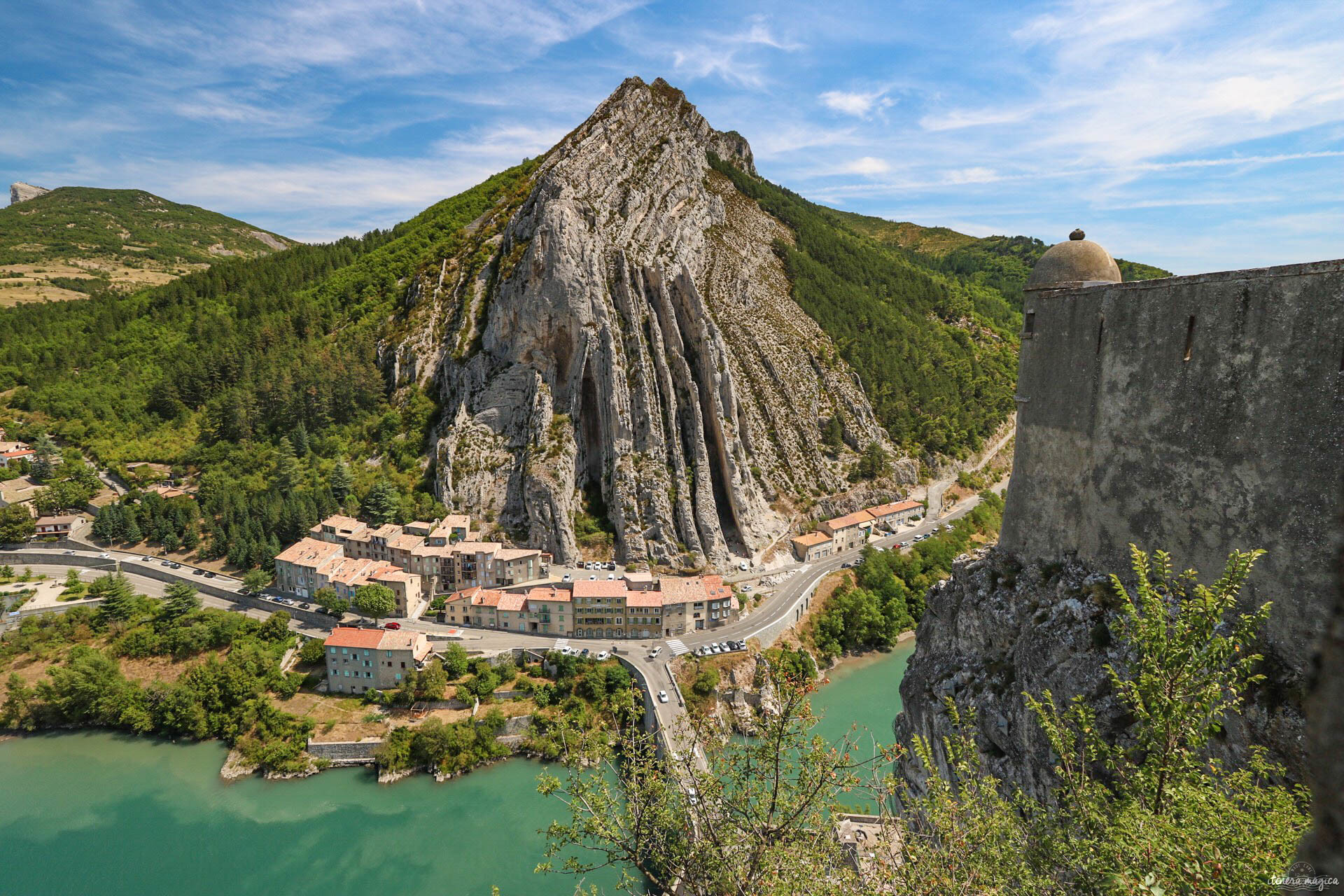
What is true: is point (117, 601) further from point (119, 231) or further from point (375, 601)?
point (119, 231)

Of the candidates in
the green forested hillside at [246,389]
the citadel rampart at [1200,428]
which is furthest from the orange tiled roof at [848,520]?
the citadel rampart at [1200,428]

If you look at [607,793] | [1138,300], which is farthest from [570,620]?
[1138,300]

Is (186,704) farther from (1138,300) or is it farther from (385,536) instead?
(1138,300)

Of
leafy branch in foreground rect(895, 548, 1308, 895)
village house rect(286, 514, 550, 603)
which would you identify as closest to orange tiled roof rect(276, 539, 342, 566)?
village house rect(286, 514, 550, 603)

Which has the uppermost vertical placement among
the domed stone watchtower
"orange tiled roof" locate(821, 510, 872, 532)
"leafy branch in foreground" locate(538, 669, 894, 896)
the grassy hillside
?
the grassy hillside

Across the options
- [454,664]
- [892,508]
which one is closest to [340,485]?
[454,664]

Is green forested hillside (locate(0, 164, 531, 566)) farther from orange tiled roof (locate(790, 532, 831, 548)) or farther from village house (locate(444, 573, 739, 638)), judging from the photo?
orange tiled roof (locate(790, 532, 831, 548))
